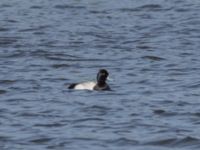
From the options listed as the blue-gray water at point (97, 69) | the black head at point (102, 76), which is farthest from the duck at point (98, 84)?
the blue-gray water at point (97, 69)

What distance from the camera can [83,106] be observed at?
18641 millimetres

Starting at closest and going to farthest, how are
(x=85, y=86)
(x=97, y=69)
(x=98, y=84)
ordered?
(x=85, y=86)
(x=98, y=84)
(x=97, y=69)

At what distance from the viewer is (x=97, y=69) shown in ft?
77.2

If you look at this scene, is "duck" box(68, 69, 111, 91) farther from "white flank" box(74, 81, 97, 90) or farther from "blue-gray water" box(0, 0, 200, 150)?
"blue-gray water" box(0, 0, 200, 150)

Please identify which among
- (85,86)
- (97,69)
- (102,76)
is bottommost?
(85,86)

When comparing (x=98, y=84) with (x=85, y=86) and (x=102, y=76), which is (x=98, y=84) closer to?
(x=102, y=76)

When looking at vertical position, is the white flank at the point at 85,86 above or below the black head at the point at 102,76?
below

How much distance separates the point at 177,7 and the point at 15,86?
48.6 ft

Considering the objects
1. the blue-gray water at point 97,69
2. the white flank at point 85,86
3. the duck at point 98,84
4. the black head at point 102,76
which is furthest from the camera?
the black head at point 102,76

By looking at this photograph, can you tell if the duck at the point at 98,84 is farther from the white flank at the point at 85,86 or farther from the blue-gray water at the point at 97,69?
the blue-gray water at the point at 97,69

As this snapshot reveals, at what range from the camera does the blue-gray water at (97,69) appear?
1602cm

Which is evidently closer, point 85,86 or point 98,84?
point 85,86

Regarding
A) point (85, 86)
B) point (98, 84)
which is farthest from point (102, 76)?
point (85, 86)

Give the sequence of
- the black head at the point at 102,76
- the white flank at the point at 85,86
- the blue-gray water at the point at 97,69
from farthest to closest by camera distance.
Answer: the black head at the point at 102,76 → the white flank at the point at 85,86 → the blue-gray water at the point at 97,69
